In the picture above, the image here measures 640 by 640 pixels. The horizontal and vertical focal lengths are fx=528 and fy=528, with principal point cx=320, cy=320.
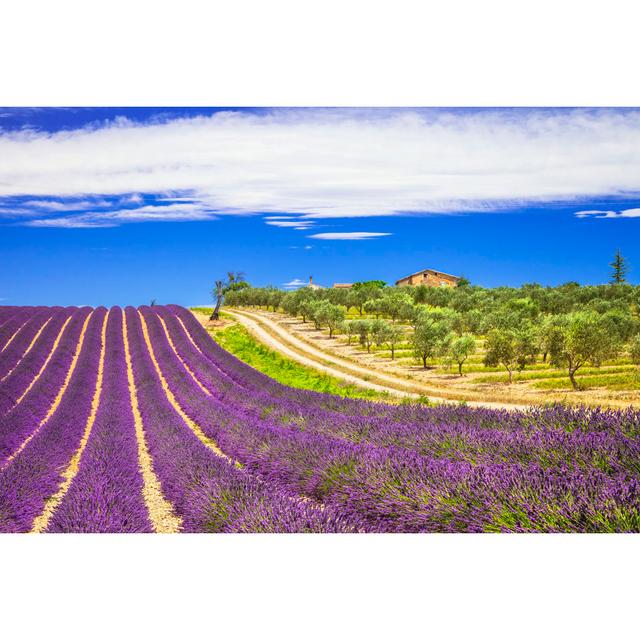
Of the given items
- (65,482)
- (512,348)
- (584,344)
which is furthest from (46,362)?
(512,348)

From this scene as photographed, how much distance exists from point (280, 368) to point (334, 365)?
2.97 m

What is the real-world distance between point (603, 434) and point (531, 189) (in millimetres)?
4298

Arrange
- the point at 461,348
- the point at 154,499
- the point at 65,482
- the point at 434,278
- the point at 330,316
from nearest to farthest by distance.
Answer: the point at 154,499
the point at 65,482
the point at 434,278
the point at 461,348
the point at 330,316

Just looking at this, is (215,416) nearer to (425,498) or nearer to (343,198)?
(343,198)

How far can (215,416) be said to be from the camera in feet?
42.6

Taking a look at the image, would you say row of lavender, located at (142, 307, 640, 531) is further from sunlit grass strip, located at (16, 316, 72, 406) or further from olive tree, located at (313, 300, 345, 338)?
olive tree, located at (313, 300, 345, 338)

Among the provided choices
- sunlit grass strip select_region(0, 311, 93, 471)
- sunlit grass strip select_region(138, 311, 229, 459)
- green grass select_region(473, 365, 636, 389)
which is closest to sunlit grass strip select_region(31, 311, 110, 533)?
sunlit grass strip select_region(0, 311, 93, 471)

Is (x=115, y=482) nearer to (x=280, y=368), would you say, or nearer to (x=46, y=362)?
(x=46, y=362)

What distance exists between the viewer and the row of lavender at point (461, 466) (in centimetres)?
509

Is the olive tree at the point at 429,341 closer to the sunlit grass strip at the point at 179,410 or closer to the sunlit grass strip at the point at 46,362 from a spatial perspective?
the sunlit grass strip at the point at 179,410

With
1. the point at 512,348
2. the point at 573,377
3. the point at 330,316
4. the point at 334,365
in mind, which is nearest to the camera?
the point at 573,377

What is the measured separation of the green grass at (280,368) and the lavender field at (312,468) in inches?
227

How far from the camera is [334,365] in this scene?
2644 cm
